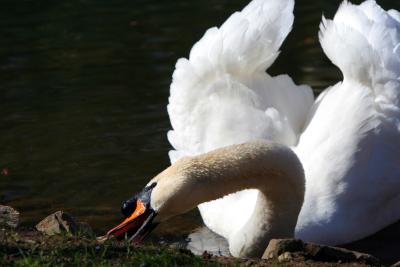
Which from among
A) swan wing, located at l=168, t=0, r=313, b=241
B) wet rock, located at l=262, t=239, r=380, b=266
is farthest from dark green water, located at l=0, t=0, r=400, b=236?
wet rock, located at l=262, t=239, r=380, b=266

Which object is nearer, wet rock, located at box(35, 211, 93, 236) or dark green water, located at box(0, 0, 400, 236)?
wet rock, located at box(35, 211, 93, 236)

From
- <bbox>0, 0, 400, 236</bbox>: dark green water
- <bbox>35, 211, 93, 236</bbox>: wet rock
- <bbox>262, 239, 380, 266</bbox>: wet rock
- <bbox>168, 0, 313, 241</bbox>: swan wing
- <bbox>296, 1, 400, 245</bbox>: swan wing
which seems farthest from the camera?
<bbox>0, 0, 400, 236</bbox>: dark green water

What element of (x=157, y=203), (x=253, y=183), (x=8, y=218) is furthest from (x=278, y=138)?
(x=8, y=218)

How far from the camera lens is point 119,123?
32.1 ft

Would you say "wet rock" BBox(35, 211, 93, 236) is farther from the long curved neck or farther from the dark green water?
the dark green water

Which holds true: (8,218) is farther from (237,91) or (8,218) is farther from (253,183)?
(237,91)

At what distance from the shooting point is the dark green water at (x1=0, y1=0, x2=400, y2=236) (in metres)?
8.38

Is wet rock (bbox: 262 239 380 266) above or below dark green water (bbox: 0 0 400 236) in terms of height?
above

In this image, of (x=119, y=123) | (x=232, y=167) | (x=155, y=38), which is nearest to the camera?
(x=232, y=167)

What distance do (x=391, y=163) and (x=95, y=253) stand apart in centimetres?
304

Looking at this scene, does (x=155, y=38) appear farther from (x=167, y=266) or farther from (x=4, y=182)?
(x=167, y=266)

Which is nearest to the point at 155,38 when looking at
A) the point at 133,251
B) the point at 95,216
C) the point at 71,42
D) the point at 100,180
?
the point at 71,42

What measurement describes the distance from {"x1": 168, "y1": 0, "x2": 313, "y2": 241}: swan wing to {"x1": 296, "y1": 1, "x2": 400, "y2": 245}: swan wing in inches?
14.2

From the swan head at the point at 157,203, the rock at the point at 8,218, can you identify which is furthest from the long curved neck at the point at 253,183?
the rock at the point at 8,218
